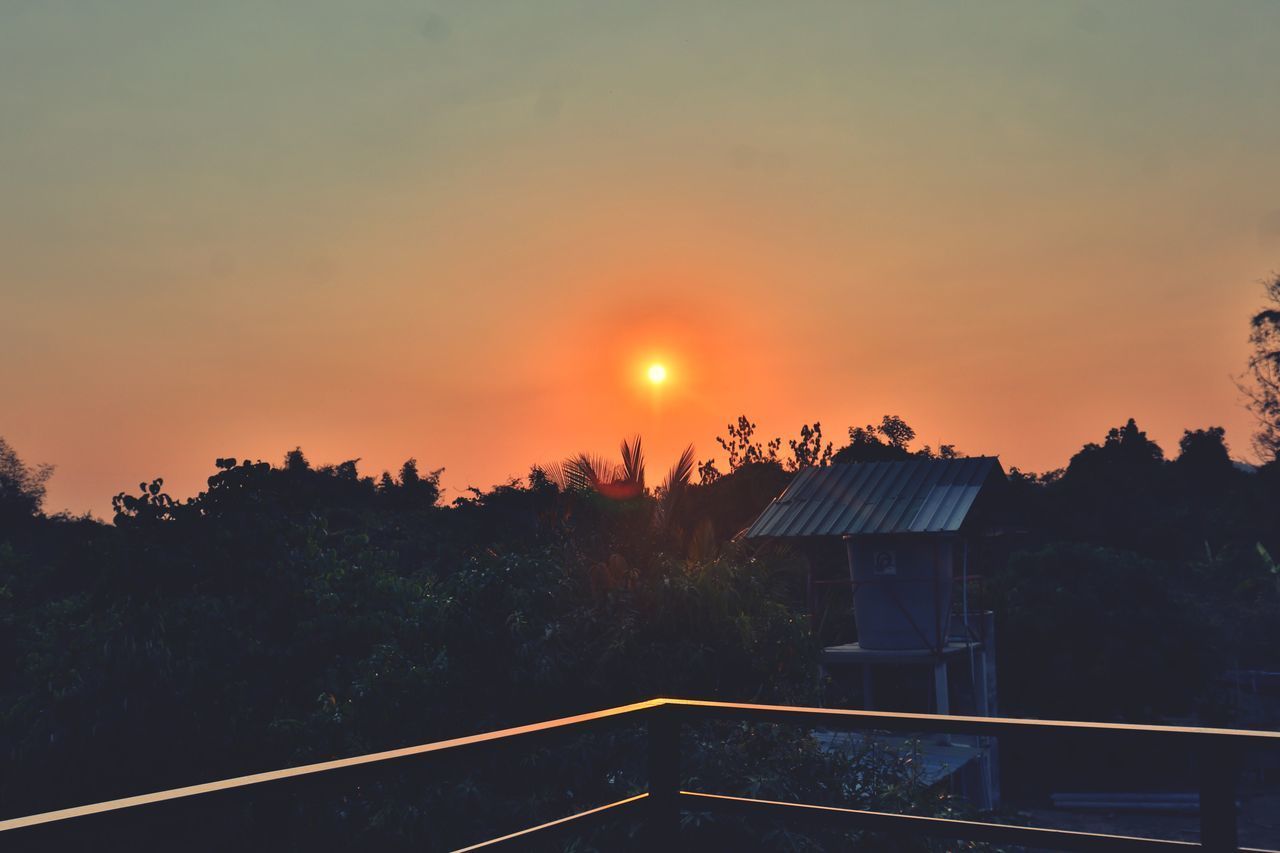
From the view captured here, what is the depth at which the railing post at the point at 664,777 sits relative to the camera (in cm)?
340

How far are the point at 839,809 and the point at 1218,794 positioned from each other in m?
0.99

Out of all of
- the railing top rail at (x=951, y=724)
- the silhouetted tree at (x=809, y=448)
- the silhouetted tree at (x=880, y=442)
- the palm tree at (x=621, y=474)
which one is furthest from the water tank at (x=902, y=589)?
the silhouetted tree at (x=809, y=448)

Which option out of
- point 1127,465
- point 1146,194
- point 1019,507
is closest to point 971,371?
point 1019,507

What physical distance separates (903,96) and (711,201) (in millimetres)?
3712

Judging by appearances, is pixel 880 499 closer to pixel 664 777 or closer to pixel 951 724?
pixel 664 777

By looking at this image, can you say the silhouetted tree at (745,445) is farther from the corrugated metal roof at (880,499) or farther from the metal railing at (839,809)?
the metal railing at (839,809)

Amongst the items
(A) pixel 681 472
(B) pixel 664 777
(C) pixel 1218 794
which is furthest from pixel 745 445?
(C) pixel 1218 794

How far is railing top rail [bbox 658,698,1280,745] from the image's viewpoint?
2576 mm

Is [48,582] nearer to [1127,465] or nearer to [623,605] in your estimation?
[623,605]

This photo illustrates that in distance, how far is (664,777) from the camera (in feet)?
11.2

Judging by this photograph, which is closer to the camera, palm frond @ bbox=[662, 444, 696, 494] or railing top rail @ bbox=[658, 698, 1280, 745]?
railing top rail @ bbox=[658, 698, 1280, 745]

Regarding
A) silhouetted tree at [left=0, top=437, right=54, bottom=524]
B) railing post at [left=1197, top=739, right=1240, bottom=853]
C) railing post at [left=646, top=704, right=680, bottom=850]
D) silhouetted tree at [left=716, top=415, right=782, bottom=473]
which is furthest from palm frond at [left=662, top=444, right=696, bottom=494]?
silhouetted tree at [left=0, top=437, right=54, bottom=524]

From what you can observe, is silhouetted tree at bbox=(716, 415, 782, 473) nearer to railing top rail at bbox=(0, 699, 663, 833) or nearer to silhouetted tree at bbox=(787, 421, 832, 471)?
silhouetted tree at bbox=(787, 421, 832, 471)

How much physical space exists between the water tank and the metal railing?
16535 mm
